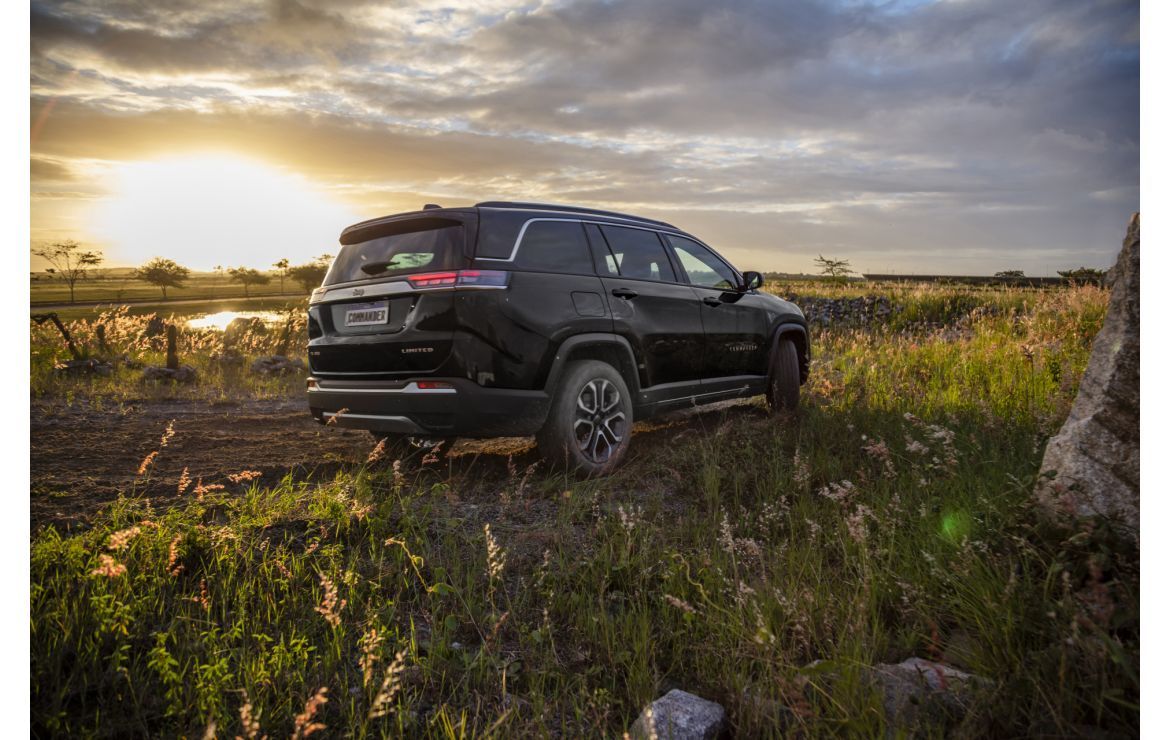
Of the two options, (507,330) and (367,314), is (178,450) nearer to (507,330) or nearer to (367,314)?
(367,314)

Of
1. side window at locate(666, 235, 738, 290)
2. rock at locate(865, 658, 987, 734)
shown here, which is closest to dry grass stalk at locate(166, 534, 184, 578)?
rock at locate(865, 658, 987, 734)

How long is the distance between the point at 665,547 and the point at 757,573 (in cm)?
46

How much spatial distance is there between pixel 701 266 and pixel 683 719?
4.72 metres

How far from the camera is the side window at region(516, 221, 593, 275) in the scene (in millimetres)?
4648

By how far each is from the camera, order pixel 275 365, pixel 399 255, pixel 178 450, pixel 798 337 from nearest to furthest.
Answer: pixel 399 255
pixel 178 450
pixel 798 337
pixel 275 365

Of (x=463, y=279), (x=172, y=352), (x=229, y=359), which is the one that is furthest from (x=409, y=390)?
(x=229, y=359)

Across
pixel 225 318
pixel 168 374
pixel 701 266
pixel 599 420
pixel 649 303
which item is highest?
pixel 701 266

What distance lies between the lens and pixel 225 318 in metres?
14.7

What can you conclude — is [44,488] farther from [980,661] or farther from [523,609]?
[980,661]

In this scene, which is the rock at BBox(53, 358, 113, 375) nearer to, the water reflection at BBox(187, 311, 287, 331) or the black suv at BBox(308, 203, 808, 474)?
the water reflection at BBox(187, 311, 287, 331)

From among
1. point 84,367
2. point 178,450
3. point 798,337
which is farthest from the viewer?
point 84,367

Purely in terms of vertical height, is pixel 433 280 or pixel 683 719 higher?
pixel 433 280

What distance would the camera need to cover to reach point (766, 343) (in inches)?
270

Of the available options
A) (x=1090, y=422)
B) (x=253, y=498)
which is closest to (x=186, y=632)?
(x=253, y=498)
